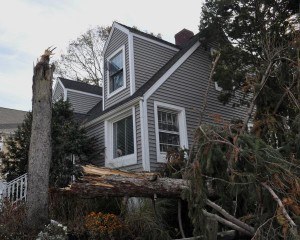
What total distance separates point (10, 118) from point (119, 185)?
80.2ft

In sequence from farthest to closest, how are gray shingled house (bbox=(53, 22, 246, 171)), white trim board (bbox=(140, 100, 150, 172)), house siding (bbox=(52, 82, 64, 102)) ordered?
house siding (bbox=(52, 82, 64, 102)) < gray shingled house (bbox=(53, 22, 246, 171)) < white trim board (bbox=(140, 100, 150, 172))

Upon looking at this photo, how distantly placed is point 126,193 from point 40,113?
262 centimetres

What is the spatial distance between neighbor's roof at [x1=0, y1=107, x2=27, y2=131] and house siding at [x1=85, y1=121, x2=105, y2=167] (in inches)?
564

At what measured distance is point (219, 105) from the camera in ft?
43.3

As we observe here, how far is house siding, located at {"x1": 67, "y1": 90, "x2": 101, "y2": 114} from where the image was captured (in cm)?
1658

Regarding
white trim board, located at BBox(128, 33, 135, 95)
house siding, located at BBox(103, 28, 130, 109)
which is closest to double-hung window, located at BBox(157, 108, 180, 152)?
white trim board, located at BBox(128, 33, 135, 95)

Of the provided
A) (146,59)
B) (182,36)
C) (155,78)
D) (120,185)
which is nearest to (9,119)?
(182,36)

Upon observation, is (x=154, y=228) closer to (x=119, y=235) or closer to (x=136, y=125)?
(x=119, y=235)

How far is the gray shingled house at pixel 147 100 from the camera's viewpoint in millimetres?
10703

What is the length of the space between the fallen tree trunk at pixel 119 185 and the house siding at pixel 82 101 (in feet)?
36.2

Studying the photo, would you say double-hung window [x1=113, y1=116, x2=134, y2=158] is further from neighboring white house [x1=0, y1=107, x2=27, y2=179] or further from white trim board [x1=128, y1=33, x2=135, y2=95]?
neighboring white house [x1=0, y1=107, x2=27, y2=179]

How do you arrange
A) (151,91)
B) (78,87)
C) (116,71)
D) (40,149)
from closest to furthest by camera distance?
(40,149) < (151,91) < (116,71) < (78,87)

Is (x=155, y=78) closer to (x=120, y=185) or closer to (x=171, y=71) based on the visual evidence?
(x=171, y=71)

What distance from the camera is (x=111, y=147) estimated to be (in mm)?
12141
